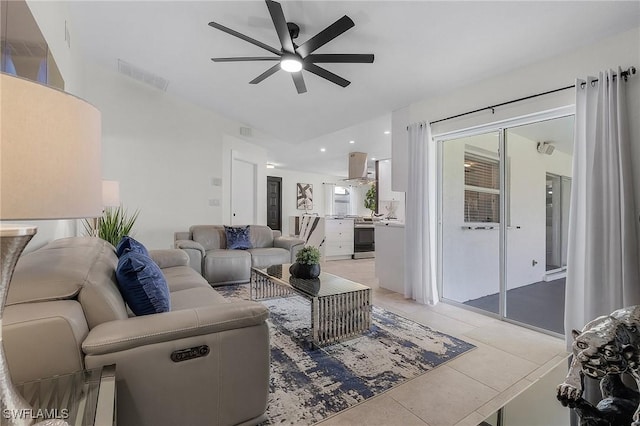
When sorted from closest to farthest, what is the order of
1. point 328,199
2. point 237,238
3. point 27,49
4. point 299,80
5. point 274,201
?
1. point 27,49
2. point 299,80
3. point 237,238
4. point 274,201
5. point 328,199

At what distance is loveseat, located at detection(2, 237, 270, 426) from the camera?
929 mm

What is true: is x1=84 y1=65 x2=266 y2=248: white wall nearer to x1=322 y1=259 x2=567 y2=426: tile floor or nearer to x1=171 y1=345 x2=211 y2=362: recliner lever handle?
x1=322 y1=259 x2=567 y2=426: tile floor

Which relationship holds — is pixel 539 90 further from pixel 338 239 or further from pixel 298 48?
pixel 338 239

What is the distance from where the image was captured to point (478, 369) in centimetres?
198

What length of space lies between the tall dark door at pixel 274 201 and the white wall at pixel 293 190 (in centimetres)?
13

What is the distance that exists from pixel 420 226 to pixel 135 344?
302cm

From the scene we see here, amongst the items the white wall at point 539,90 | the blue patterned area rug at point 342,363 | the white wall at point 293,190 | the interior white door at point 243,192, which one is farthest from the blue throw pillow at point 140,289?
the white wall at point 293,190

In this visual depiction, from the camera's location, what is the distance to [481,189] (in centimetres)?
342

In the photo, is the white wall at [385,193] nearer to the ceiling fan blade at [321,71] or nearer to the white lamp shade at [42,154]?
the ceiling fan blade at [321,71]

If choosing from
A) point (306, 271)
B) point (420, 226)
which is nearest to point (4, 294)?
point (306, 271)

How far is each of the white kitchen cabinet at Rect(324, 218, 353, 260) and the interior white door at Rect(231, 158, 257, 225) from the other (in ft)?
5.45

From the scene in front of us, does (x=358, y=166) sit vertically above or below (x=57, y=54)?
below

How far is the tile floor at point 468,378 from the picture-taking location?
4.97ft

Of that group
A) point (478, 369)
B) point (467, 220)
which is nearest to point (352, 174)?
point (467, 220)
